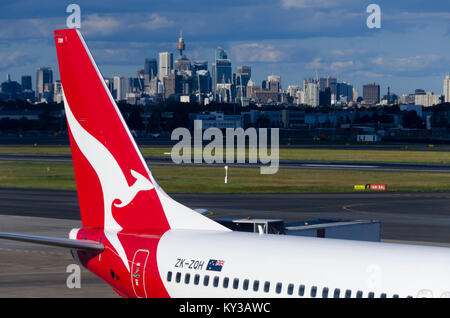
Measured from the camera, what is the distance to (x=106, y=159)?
21.7 metres

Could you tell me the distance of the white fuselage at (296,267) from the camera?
15.6 m

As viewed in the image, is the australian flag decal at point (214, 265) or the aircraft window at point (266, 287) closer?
the aircraft window at point (266, 287)

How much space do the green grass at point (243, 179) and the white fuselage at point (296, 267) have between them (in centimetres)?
6707

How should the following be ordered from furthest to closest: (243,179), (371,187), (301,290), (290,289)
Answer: (243,179), (371,187), (290,289), (301,290)

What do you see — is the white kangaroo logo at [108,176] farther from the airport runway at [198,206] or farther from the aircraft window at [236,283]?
the airport runway at [198,206]

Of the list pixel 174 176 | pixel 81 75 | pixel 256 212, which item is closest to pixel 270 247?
pixel 81 75

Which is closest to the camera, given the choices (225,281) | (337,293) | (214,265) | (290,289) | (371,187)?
(337,293)

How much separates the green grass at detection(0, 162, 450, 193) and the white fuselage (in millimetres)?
67069

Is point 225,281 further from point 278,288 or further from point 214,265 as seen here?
point 278,288

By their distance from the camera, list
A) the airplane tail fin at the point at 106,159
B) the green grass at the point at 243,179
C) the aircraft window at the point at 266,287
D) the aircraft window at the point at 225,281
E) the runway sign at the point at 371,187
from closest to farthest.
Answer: the aircraft window at the point at 266,287
the aircraft window at the point at 225,281
the airplane tail fin at the point at 106,159
the runway sign at the point at 371,187
the green grass at the point at 243,179

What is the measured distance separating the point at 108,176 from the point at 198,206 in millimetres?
49981

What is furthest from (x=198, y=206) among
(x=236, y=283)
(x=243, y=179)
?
(x=236, y=283)

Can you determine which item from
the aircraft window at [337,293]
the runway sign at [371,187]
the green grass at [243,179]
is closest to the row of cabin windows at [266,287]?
the aircraft window at [337,293]
